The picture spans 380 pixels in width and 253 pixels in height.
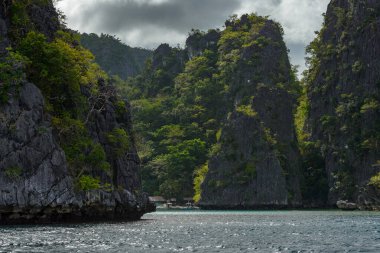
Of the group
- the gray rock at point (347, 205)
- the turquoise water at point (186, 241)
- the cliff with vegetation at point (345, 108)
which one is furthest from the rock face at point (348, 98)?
the turquoise water at point (186, 241)

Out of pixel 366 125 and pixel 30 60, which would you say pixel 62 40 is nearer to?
pixel 30 60

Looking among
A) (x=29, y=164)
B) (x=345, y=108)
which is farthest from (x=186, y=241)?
(x=345, y=108)

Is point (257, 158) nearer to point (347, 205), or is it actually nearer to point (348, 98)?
point (348, 98)

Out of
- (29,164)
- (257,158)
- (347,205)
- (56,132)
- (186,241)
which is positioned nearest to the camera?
(186,241)

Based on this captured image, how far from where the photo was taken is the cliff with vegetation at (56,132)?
48656 mm

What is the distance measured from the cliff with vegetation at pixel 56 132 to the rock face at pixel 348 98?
50958 millimetres

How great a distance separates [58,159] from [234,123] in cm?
7871

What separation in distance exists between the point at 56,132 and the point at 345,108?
2987 inches

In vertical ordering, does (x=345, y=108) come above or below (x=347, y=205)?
above

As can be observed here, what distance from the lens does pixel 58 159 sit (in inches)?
2019

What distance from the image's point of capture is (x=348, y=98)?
118m

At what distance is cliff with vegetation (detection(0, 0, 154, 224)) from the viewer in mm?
48656

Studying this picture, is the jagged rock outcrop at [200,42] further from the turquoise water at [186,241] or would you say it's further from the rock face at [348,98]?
the turquoise water at [186,241]

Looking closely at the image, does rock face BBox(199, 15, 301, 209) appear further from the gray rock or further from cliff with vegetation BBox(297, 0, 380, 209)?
the gray rock
